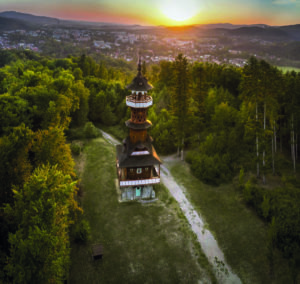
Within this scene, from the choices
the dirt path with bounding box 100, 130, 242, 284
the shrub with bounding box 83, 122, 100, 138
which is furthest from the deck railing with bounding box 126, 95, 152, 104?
the shrub with bounding box 83, 122, 100, 138

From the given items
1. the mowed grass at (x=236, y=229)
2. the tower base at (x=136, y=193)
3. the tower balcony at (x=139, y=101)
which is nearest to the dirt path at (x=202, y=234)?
the mowed grass at (x=236, y=229)

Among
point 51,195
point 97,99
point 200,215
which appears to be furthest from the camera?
point 97,99

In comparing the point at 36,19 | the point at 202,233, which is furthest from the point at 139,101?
the point at 36,19

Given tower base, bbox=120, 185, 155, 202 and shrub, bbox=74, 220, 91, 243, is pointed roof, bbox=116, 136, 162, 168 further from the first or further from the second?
shrub, bbox=74, 220, 91, 243

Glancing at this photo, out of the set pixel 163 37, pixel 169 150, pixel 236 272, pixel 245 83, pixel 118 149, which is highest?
pixel 163 37

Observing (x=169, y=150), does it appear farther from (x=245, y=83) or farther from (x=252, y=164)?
(x=245, y=83)

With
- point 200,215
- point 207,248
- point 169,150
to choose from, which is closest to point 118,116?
point 169,150

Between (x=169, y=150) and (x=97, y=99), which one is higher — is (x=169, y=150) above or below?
below
